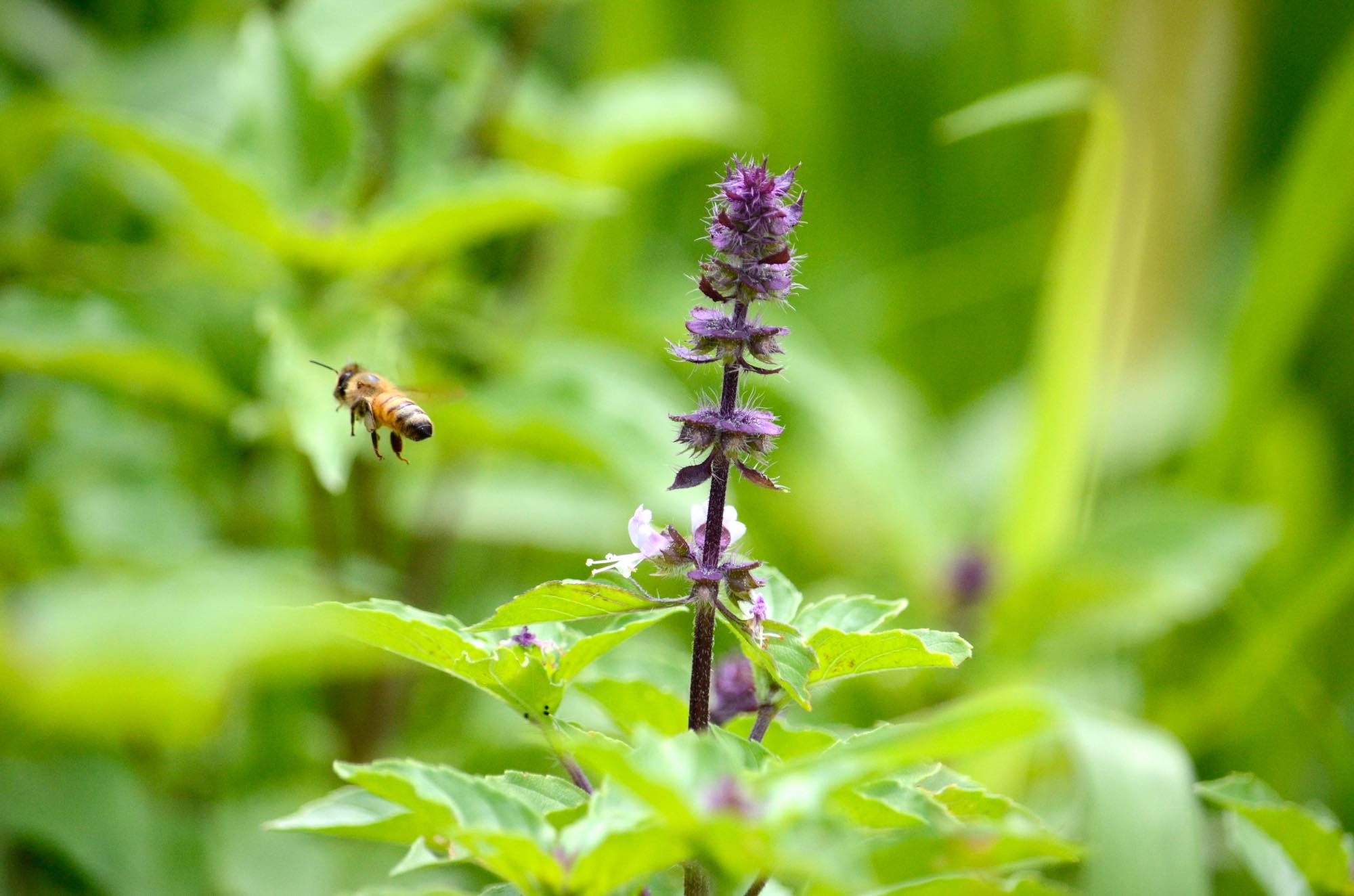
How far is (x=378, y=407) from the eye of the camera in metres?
0.74

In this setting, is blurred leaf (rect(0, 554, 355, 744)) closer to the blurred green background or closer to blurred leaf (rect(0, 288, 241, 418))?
the blurred green background

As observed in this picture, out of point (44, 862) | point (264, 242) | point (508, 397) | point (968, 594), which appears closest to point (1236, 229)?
point (968, 594)

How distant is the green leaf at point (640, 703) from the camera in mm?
537

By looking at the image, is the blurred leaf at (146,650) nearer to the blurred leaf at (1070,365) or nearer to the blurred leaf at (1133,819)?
the blurred leaf at (1133,819)

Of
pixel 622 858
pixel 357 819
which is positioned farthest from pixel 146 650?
pixel 622 858

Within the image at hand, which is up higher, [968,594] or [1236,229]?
[1236,229]

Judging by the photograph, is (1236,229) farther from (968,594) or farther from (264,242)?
(264,242)

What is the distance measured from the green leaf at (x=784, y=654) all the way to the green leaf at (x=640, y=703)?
79 millimetres

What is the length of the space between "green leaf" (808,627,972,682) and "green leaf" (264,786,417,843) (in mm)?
177

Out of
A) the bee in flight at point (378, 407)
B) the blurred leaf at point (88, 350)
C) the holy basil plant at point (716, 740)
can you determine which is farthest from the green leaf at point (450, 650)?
the blurred leaf at point (88, 350)

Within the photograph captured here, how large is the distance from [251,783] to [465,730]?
204 mm

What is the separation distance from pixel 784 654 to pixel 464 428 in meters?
0.57

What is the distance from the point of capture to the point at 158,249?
116 centimetres

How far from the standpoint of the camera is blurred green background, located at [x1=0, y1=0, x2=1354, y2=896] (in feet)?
2.83
